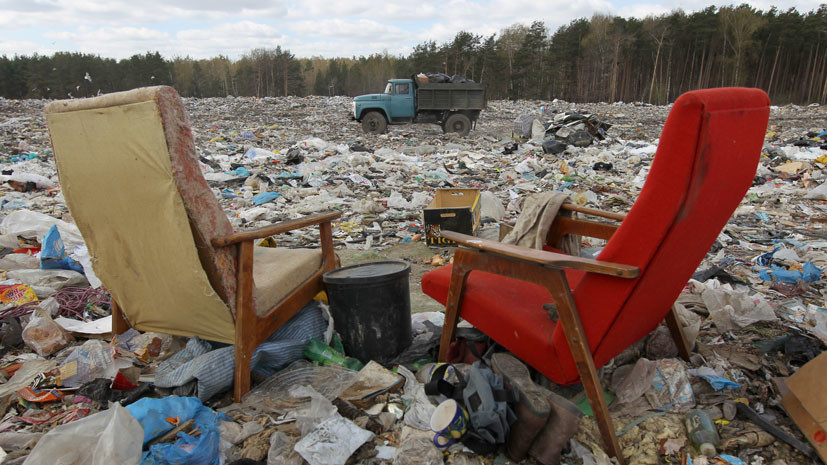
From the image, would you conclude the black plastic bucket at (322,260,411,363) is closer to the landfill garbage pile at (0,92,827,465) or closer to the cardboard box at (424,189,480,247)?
the landfill garbage pile at (0,92,827,465)

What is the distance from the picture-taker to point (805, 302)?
291 cm

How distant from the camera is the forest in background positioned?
33.4 m

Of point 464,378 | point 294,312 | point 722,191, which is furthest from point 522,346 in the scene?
point 294,312

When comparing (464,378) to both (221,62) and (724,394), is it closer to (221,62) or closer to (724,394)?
(724,394)

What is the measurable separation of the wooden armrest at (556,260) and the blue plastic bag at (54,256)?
3.07m

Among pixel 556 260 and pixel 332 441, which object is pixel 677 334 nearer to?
pixel 556 260

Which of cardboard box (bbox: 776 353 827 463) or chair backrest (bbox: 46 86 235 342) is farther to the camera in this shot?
chair backrest (bbox: 46 86 235 342)

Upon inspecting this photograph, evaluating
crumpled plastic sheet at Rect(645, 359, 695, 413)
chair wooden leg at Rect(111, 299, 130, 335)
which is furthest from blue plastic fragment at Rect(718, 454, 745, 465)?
chair wooden leg at Rect(111, 299, 130, 335)

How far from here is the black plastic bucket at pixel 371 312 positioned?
222 centimetres

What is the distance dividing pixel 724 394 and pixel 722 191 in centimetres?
99

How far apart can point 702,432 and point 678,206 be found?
3.01ft

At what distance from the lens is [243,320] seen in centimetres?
189

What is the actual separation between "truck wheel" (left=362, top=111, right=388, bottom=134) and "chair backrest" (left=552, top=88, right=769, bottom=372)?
40.0 ft

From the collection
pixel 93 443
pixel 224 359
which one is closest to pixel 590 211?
pixel 224 359
